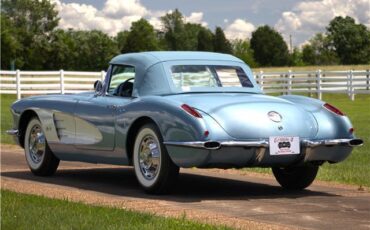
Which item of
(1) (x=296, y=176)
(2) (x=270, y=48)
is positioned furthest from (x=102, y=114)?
(2) (x=270, y=48)

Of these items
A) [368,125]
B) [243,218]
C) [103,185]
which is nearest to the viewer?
[243,218]

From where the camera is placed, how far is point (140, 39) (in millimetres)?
118562

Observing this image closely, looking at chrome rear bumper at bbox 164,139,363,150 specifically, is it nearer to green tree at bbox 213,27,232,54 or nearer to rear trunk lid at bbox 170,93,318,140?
rear trunk lid at bbox 170,93,318,140

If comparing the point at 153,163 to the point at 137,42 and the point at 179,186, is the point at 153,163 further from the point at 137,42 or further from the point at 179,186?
the point at 137,42

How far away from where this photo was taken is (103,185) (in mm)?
9773

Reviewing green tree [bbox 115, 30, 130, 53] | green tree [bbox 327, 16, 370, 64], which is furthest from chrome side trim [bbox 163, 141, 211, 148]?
green tree [bbox 115, 30, 130, 53]

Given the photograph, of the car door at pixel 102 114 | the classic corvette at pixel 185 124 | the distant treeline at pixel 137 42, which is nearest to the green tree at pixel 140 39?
the distant treeline at pixel 137 42

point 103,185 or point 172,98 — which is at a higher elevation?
point 172,98

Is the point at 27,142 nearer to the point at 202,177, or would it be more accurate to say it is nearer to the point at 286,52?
the point at 202,177

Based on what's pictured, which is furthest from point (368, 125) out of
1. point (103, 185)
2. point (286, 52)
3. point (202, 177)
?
point (286, 52)

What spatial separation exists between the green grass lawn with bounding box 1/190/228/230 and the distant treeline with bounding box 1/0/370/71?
7678cm

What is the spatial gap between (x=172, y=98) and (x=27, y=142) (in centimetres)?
290

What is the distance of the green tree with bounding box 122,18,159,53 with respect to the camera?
118562 mm

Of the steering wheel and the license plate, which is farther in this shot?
the steering wheel
